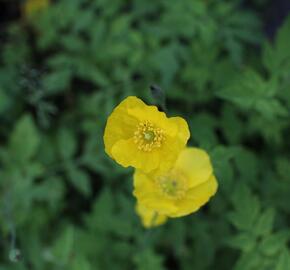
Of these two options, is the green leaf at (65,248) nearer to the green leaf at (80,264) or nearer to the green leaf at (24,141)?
the green leaf at (80,264)

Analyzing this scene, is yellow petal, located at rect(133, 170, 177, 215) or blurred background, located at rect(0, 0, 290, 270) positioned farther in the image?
blurred background, located at rect(0, 0, 290, 270)

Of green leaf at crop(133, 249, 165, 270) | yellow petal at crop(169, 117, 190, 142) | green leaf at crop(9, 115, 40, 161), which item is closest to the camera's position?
yellow petal at crop(169, 117, 190, 142)

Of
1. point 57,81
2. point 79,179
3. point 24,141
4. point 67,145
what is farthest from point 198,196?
point 57,81

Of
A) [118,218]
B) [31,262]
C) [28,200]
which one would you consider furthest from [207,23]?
[31,262]

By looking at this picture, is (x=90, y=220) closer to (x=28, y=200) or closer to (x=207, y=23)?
(x=28, y=200)

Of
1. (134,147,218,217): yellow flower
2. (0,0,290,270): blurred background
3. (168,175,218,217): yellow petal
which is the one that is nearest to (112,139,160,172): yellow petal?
(134,147,218,217): yellow flower

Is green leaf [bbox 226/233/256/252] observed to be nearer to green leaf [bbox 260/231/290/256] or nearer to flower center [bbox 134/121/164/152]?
green leaf [bbox 260/231/290/256]

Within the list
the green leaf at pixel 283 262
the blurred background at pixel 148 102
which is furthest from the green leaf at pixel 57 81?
the green leaf at pixel 283 262
